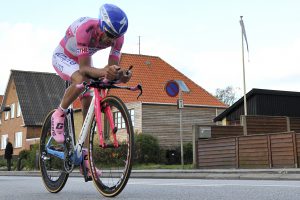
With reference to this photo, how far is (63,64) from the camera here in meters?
6.32

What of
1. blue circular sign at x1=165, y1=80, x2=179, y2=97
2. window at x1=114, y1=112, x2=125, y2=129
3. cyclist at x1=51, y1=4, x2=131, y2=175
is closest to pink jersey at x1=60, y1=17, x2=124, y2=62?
cyclist at x1=51, y1=4, x2=131, y2=175

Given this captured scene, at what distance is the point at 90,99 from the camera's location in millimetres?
6266

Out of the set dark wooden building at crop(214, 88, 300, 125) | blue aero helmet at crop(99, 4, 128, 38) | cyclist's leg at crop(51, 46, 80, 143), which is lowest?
cyclist's leg at crop(51, 46, 80, 143)

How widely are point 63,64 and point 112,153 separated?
1.42 metres

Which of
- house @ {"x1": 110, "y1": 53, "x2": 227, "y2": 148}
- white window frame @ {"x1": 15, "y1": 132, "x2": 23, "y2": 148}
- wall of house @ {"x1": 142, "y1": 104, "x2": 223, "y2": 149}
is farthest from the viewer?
white window frame @ {"x1": 15, "y1": 132, "x2": 23, "y2": 148}

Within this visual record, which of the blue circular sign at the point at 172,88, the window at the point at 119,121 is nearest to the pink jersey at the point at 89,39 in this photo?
the window at the point at 119,121

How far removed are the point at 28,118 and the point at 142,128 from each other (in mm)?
20073

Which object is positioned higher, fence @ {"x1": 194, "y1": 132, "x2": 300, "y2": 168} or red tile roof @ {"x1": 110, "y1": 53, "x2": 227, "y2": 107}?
red tile roof @ {"x1": 110, "y1": 53, "x2": 227, "y2": 107}

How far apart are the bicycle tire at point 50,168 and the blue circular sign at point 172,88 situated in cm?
1396

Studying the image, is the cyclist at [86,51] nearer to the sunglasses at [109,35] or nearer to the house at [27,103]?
the sunglasses at [109,35]

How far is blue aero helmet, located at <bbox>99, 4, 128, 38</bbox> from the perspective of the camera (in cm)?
527

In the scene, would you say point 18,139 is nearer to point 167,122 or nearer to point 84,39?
point 167,122

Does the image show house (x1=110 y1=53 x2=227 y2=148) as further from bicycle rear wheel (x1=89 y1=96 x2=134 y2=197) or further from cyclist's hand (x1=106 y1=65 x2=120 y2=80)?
cyclist's hand (x1=106 y1=65 x2=120 y2=80)

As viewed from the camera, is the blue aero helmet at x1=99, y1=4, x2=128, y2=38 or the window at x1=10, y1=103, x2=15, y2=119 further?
the window at x1=10, y1=103, x2=15, y2=119
